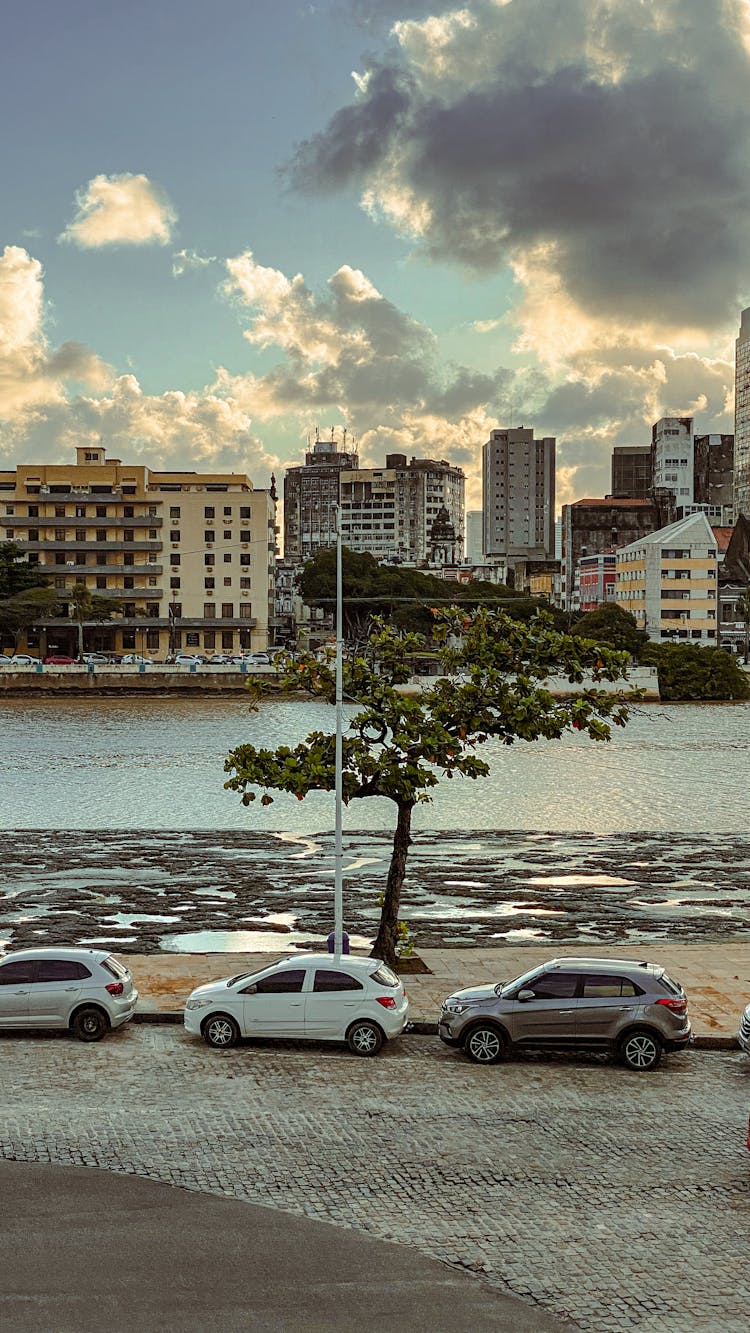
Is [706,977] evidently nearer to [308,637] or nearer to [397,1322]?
[397,1322]

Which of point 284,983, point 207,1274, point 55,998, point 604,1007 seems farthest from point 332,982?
point 207,1274

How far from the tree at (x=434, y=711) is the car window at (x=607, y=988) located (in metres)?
6.72

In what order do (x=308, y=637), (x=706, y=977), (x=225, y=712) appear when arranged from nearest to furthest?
(x=706, y=977) < (x=225, y=712) < (x=308, y=637)

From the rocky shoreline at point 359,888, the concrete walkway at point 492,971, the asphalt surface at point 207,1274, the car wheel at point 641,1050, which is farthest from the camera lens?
the rocky shoreline at point 359,888

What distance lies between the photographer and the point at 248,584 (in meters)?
156

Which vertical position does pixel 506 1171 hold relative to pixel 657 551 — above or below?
below

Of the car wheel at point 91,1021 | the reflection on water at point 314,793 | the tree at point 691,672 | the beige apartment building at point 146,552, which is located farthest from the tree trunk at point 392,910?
the beige apartment building at point 146,552

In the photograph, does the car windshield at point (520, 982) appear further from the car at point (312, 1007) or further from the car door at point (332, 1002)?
the car door at point (332, 1002)

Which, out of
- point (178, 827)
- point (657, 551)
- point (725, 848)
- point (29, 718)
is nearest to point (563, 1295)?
point (725, 848)

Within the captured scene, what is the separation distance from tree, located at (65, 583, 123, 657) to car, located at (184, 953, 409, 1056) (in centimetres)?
12727

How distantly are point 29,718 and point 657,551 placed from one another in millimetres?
84472

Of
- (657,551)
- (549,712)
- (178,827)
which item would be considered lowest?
(178,827)

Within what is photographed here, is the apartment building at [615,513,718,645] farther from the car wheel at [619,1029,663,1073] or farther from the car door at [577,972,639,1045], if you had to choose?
the car wheel at [619,1029,663,1073]

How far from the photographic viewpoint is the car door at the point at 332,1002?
2164cm
